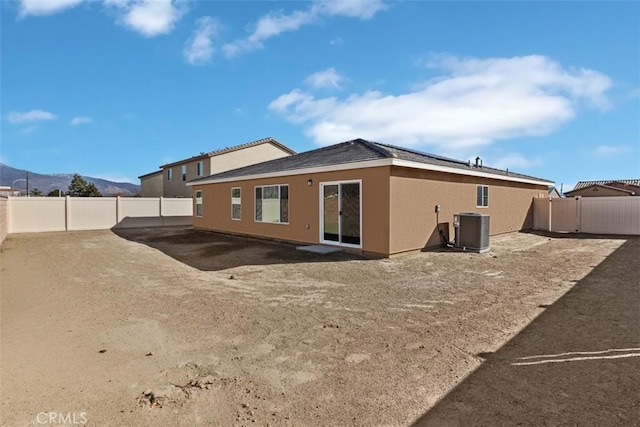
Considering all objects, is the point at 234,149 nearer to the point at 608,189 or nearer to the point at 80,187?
the point at 80,187

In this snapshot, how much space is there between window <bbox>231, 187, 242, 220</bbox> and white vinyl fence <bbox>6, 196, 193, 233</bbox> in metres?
8.74

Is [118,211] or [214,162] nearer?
[118,211]

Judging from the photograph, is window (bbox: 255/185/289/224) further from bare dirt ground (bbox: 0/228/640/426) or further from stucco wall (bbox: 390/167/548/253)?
bare dirt ground (bbox: 0/228/640/426)

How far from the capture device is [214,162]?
956 inches

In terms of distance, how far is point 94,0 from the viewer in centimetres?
886

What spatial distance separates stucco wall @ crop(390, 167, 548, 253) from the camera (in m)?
8.88

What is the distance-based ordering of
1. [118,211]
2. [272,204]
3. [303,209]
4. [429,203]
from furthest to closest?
[118,211] → [272,204] → [303,209] → [429,203]

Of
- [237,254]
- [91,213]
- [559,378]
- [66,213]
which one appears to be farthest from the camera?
[91,213]

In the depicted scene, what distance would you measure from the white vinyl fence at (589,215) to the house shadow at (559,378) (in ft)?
41.3

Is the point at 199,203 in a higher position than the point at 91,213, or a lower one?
higher

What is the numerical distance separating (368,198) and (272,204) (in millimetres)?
4601

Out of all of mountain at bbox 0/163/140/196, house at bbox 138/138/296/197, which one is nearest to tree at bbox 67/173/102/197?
house at bbox 138/138/296/197

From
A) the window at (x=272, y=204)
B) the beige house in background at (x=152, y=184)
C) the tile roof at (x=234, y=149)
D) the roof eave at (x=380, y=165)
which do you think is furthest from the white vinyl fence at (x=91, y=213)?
the beige house in background at (x=152, y=184)

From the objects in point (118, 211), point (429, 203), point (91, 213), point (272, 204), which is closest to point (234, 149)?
point (118, 211)
